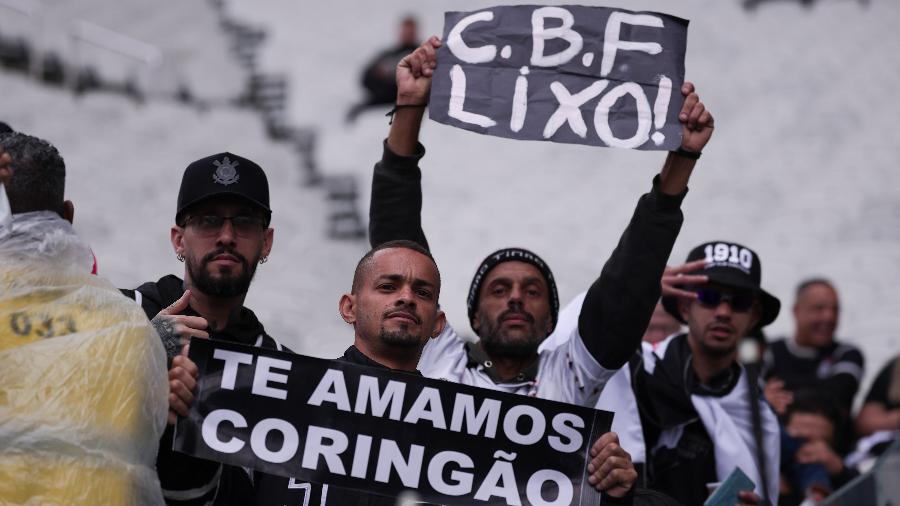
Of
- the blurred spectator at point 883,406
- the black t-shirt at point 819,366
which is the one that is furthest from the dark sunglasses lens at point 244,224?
the blurred spectator at point 883,406

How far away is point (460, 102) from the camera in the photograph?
15.8ft

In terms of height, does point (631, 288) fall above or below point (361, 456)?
above

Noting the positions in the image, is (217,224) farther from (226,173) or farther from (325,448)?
(325,448)

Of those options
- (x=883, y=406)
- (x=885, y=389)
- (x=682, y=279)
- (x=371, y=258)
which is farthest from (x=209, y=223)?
(x=885, y=389)

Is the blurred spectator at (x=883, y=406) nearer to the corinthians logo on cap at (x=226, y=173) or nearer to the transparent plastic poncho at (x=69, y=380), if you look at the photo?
the corinthians logo on cap at (x=226, y=173)

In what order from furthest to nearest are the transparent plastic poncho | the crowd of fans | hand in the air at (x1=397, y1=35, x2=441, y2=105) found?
hand in the air at (x1=397, y1=35, x2=441, y2=105)
the crowd of fans
the transparent plastic poncho

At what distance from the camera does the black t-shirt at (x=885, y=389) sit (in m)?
7.06

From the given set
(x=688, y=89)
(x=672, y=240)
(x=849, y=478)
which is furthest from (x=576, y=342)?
(x=849, y=478)

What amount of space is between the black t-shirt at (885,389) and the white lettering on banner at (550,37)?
286 cm

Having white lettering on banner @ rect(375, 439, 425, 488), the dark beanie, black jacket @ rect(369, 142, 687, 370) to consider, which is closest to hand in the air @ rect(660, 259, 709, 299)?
the dark beanie

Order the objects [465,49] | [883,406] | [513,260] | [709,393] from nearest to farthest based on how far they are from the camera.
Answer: [465,49] < [513,260] < [709,393] < [883,406]

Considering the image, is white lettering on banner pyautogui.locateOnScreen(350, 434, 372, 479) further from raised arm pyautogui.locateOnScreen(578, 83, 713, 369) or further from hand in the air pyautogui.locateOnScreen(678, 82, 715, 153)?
hand in the air pyautogui.locateOnScreen(678, 82, 715, 153)

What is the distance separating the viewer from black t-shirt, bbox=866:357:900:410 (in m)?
7.06

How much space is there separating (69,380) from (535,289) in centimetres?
202
